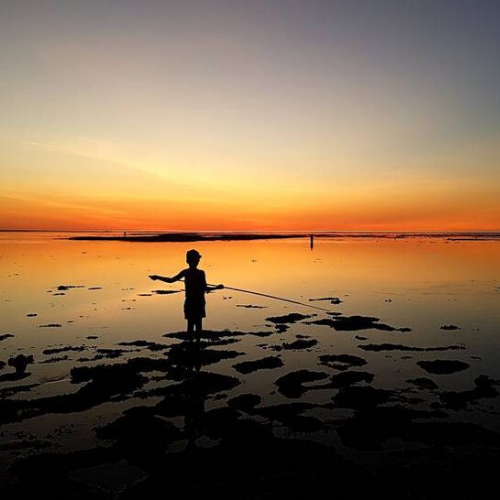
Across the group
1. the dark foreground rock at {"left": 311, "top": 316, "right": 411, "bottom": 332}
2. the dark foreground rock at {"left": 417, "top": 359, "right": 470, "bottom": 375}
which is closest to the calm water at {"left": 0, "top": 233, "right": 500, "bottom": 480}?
the dark foreground rock at {"left": 417, "top": 359, "right": 470, "bottom": 375}

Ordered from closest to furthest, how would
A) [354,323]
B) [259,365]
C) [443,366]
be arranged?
[443,366] < [259,365] < [354,323]

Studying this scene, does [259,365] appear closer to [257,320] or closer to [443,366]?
[443,366]

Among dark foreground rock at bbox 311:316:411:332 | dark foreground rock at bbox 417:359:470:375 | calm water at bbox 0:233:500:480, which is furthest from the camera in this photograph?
dark foreground rock at bbox 311:316:411:332

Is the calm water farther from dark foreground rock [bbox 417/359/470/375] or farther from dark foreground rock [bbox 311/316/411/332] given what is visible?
dark foreground rock [bbox 311/316/411/332]

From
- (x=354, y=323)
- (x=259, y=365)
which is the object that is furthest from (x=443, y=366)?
(x=354, y=323)

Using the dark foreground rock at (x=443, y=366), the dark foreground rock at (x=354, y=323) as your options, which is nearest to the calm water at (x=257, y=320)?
the dark foreground rock at (x=443, y=366)

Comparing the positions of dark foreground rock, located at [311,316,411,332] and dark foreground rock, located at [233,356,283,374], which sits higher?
dark foreground rock, located at [311,316,411,332]

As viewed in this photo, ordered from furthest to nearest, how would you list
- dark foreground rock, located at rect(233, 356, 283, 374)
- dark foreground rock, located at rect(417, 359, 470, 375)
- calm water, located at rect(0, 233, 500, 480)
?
dark foreground rock, located at rect(233, 356, 283, 374)
dark foreground rock, located at rect(417, 359, 470, 375)
calm water, located at rect(0, 233, 500, 480)

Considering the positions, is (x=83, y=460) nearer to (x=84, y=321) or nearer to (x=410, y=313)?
(x=84, y=321)

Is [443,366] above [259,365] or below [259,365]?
above

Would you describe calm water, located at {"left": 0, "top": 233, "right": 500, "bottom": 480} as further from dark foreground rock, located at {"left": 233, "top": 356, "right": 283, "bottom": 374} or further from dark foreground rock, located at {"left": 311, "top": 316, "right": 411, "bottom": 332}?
dark foreground rock, located at {"left": 311, "top": 316, "right": 411, "bottom": 332}

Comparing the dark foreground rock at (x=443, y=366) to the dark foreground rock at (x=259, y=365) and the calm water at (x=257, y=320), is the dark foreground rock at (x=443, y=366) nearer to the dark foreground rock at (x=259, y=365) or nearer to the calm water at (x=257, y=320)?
the calm water at (x=257, y=320)

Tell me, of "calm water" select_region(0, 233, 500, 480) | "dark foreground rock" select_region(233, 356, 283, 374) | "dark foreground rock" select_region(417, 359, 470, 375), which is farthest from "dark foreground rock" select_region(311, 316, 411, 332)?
"dark foreground rock" select_region(233, 356, 283, 374)

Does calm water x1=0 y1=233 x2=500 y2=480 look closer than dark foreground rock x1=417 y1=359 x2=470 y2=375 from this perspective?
Yes
